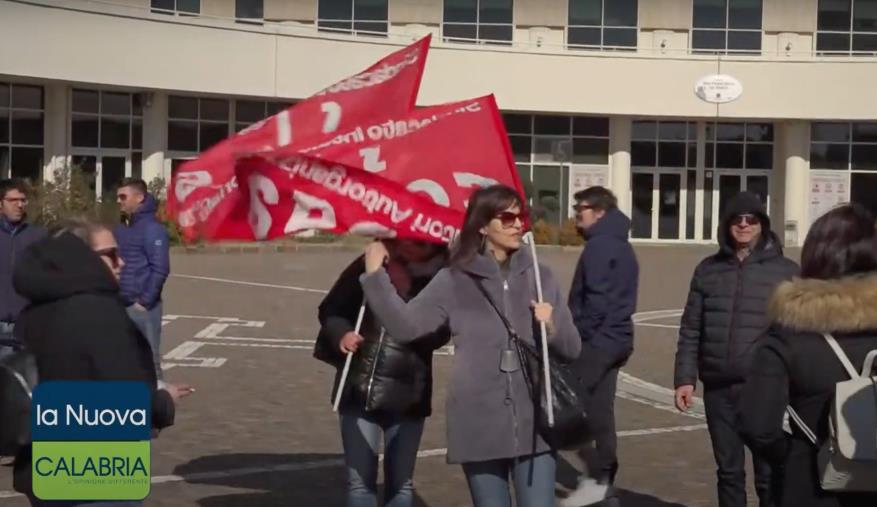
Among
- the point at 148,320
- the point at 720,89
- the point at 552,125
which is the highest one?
the point at 720,89

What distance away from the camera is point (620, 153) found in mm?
45469

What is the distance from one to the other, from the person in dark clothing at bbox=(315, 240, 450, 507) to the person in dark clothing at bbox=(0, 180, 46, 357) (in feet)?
13.7

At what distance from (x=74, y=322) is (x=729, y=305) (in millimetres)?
3646

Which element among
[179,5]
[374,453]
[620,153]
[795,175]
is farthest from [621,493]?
[795,175]

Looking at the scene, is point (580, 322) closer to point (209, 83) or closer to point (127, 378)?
point (127, 378)

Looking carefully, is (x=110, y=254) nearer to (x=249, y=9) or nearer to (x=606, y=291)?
(x=606, y=291)

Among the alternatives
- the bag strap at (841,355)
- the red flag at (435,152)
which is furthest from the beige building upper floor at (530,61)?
the bag strap at (841,355)

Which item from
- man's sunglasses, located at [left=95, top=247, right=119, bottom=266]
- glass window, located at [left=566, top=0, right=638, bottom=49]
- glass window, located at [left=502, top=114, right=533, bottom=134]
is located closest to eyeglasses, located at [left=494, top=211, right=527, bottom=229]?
man's sunglasses, located at [left=95, top=247, right=119, bottom=266]

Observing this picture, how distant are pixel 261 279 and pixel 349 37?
15.0 meters

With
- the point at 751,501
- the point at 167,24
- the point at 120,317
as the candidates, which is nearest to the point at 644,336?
the point at 751,501

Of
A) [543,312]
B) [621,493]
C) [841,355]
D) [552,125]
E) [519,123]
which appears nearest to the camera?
[841,355]

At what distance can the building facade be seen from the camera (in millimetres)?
39031

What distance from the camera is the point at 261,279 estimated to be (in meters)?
27.6

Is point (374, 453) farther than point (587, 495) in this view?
No
